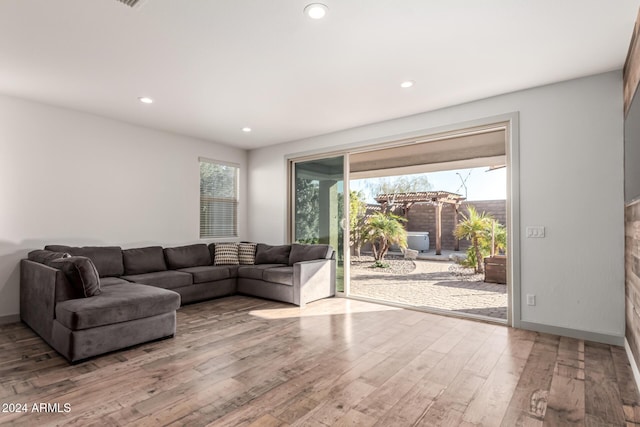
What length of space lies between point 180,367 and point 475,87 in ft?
12.8

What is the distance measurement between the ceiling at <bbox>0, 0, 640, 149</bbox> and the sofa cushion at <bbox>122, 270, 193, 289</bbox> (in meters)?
2.20

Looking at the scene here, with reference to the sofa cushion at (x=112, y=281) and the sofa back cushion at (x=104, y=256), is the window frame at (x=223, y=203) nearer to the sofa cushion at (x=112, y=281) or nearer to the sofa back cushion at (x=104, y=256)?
the sofa back cushion at (x=104, y=256)

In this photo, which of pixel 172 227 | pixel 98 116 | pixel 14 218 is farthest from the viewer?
pixel 172 227

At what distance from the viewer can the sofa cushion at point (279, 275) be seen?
4.67 metres

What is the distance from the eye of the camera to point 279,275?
474cm

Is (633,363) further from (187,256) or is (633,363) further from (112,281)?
(187,256)

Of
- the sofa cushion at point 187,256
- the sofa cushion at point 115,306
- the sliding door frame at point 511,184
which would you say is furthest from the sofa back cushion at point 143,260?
the sliding door frame at point 511,184

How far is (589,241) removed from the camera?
3184 mm

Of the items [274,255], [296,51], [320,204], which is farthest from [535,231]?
[274,255]

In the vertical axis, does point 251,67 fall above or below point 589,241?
above

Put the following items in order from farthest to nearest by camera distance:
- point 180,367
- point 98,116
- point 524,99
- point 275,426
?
point 98,116 → point 524,99 → point 180,367 → point 275,426

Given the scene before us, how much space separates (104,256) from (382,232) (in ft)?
20.0

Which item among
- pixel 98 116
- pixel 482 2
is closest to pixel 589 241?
pixel 482 2

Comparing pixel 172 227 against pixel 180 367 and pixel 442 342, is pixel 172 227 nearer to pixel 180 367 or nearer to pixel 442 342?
pixel 180 367
